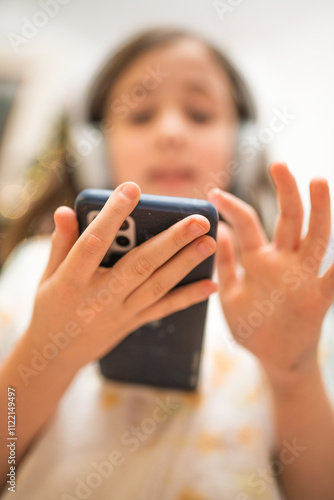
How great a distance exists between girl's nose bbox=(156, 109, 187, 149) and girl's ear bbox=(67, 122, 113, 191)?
167 mm

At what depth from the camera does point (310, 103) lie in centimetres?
82

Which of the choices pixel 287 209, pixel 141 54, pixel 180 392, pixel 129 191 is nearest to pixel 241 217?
pixel 287 209

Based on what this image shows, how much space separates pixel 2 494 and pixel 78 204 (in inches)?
14.2

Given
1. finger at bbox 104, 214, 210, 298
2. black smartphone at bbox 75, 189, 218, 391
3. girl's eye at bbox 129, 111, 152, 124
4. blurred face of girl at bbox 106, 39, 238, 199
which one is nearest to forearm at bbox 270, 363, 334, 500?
black smartphone at bbox 75, 189, 218, 391

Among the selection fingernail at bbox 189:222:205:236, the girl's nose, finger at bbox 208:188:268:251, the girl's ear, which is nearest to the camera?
fingernail at bbox 189:222:205:236

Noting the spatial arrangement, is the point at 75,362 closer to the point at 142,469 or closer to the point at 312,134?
the point at 142,469

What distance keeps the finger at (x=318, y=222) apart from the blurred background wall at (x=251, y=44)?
309 millimetres

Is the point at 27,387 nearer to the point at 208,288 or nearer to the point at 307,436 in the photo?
the point at 208,288

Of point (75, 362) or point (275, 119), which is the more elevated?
point (275, 119)

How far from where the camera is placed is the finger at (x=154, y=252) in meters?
0.29

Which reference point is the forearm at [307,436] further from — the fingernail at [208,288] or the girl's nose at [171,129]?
the girl's nose at [171,129]

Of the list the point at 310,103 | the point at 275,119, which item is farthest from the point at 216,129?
the point at 310,103

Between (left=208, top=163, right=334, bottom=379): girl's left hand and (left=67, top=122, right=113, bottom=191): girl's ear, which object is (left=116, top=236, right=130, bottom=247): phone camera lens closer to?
(left=208, top=163, right=334, bottom=379): girl's left hand

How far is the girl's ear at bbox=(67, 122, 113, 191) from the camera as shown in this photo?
74 cm
